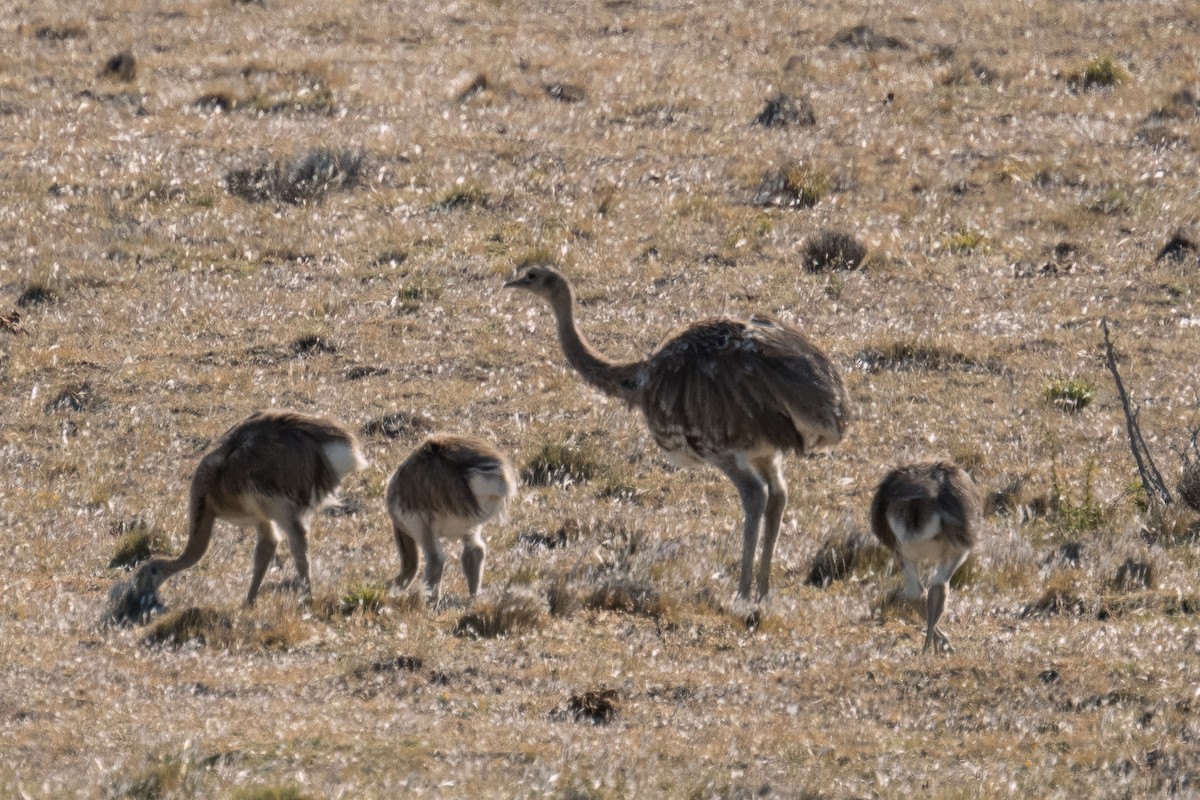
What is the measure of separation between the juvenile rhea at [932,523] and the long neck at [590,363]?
211cm

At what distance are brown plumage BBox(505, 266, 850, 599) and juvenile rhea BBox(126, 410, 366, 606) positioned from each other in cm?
197

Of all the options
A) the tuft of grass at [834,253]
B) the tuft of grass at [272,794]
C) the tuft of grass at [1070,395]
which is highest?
the tuft of grass at [834,253]

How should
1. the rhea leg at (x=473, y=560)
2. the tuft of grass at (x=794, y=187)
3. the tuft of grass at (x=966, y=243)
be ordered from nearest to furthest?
the rhea leg at (x=473, y=560) < the tuft of grass at (x=966, y=243) < the tuft of grass at (x=794, y=187)

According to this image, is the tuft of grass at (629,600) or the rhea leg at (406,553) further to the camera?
the rhea leg at (406,553)

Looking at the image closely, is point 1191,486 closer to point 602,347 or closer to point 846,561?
point 846,561

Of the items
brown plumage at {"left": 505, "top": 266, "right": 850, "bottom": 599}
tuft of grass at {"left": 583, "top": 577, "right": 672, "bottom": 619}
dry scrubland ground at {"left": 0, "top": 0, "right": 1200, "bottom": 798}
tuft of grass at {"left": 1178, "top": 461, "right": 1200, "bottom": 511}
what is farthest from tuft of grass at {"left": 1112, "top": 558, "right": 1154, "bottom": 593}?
tuft of grass at {"left": 583, "top": 577, "right": 672, "bottom": 619}

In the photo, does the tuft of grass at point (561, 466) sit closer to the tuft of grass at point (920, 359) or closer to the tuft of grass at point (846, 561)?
the tuft of grass at point (846, 561)

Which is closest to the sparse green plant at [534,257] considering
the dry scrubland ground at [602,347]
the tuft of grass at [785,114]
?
the dry scrubland ground at [602,347]

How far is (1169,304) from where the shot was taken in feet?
58.4

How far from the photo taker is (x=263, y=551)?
10.7m

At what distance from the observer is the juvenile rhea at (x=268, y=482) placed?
10.5 meters

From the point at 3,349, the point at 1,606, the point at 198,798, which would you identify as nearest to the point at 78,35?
the point at 3,349

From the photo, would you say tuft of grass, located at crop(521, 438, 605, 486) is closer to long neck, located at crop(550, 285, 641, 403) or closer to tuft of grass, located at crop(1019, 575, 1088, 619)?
long neck, located at crop(550, 285, 641, 403)

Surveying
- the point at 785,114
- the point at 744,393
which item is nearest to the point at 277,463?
the point at 744,393
